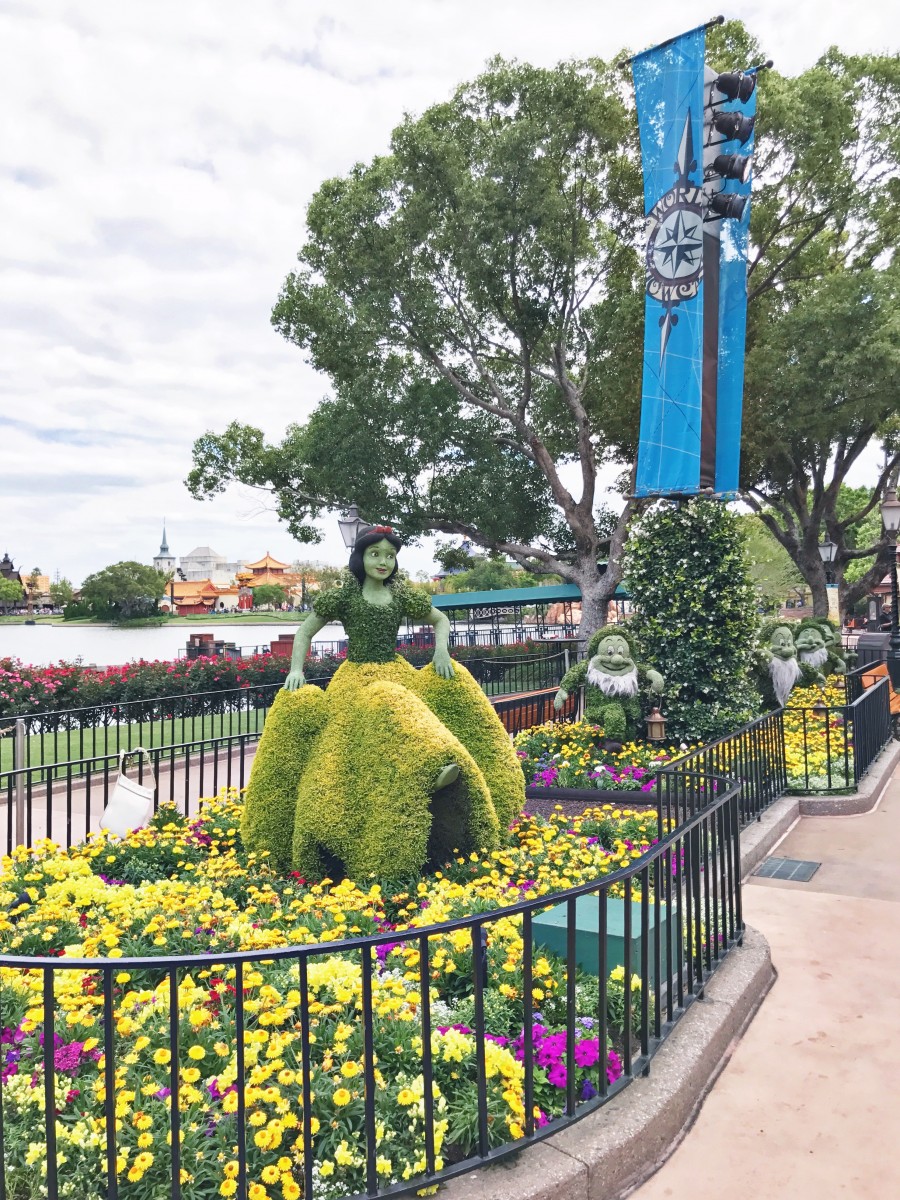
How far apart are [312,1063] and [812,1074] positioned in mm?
2072

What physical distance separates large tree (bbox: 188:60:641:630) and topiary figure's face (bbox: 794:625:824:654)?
24.8 ft

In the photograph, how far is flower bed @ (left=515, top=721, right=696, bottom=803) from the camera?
7566 millimetres

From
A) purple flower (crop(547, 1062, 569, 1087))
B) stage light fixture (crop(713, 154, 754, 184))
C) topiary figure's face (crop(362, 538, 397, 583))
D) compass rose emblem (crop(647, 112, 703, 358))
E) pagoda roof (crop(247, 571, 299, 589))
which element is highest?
stage light fixture (crop(713, 154, 754, 184))

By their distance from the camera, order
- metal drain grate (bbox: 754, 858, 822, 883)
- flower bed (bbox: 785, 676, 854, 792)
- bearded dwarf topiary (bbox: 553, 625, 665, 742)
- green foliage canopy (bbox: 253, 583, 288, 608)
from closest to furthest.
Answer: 1. metal drain grate (bbox: 754, 858, 822, 883)
2. flower bed (bbox: 785, 676, 854, 792)
3. bearded dwarf topiary (bbox: 553, 625, 665, 742)
4. green foliage canopy (bbox: 253, 583, 288, 608)

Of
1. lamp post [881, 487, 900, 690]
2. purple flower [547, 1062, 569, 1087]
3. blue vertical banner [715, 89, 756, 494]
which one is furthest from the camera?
lamp post [881, 487, 900, 690]

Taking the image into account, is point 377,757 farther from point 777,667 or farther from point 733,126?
point 733,126

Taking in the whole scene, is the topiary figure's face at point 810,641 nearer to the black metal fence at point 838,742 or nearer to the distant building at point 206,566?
the black metal fence at point 838,742

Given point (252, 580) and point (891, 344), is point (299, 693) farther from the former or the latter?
point (252, 580)

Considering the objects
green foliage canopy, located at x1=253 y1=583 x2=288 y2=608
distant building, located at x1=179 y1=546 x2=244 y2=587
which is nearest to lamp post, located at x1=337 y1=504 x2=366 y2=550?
green foliage canopy, located at x1=253 y1=583 x2=288 y2=608

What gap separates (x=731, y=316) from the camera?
406 inches

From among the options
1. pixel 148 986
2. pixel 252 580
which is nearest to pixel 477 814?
pixel 148 986

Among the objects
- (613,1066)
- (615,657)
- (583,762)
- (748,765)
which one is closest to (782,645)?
(615,657)

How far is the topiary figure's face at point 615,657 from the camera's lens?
8.73m

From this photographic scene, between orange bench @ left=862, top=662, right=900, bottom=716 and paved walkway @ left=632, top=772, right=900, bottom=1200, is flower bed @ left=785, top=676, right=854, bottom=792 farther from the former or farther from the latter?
paved walkway @ left=632, top=772, right=900, bottom=1200
